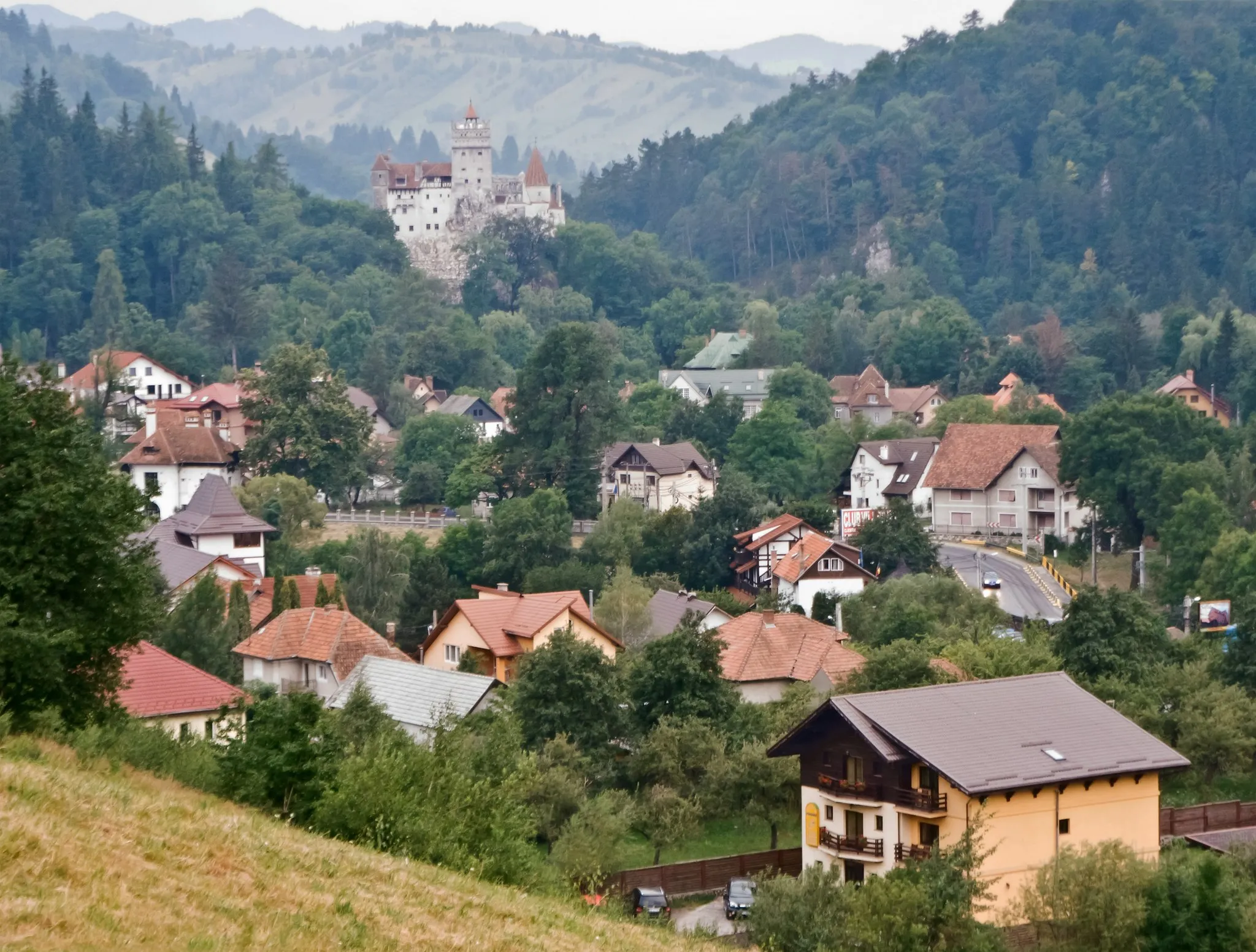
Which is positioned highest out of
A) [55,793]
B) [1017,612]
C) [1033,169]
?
[1033,169]

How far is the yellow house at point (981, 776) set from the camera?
29.7 m

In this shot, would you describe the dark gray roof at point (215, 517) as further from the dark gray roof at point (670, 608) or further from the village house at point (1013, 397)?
the village house at point (1013, 397)

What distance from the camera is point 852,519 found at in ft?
234

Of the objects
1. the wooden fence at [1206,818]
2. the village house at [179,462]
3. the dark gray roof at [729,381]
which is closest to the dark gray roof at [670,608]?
the wooden fence at [1206,818]

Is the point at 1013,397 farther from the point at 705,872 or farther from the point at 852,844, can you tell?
the point at 705,872

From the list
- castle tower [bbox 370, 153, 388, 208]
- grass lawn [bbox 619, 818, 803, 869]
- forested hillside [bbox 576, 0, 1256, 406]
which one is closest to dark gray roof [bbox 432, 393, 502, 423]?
forested hillside [bbox 576, 0, 1256, 406]

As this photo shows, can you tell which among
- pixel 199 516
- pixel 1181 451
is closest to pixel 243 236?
pixel 199 516

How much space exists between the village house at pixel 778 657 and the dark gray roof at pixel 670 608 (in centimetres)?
298

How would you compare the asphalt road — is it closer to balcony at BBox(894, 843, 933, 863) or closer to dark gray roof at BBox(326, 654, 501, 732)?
dark gray roof at BBox(326, 654, 501, 732)

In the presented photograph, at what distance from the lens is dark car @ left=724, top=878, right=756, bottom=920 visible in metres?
30.1

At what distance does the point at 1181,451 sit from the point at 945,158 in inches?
4350

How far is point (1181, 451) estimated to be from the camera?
69.1m

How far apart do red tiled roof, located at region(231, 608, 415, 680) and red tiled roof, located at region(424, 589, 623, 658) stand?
1884mm

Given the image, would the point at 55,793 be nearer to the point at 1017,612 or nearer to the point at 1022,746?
the point at 1022,746
